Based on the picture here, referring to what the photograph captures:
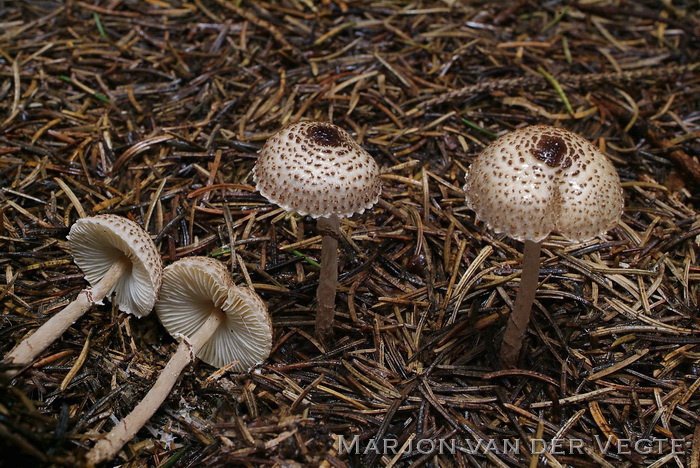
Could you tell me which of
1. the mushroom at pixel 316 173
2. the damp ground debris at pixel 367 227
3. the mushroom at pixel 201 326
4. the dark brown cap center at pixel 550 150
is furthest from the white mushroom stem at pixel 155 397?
the dark brown cap center at pixel 550 150

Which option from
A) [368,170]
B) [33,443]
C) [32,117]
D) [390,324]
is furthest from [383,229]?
[32,117]

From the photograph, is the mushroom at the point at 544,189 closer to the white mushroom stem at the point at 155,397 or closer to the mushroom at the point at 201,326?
the mushroom at the point at 201,326

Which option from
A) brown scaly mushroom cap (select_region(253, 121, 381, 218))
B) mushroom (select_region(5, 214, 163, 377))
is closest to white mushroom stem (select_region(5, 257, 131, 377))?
mushroom (select_region(5, 214, 163, 377))

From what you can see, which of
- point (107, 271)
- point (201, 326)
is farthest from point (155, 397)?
point (107, 271)

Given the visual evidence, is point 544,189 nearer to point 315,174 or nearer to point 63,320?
point 315,174

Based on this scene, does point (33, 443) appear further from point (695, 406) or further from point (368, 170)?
point (695, 406)
